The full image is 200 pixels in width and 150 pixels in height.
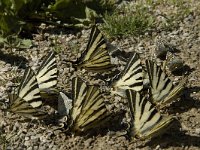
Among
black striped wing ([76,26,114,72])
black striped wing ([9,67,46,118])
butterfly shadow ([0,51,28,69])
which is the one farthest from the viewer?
butterfly shadow ([0,51,28,69])

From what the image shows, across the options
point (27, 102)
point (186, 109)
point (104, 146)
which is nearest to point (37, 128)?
point (27, 102)

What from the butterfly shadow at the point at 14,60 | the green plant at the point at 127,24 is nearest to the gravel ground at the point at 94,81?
the butterfly shadow at the point at 14,60

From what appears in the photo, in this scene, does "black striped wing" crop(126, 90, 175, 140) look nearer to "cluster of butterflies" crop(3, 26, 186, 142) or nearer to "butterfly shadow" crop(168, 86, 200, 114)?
"cluster of butterflies" crop(3, 26, 186, 142)

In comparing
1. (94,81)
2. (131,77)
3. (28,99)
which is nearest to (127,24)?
(94,81)

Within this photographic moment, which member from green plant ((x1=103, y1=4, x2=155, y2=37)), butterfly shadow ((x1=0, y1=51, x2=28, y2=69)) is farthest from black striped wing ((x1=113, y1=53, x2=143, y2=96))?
butterfly shadow ((x1=0, y1=51, x2=28, y2=69))

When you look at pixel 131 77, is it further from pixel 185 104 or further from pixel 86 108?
pixel 86 108

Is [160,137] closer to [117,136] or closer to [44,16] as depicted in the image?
[117,136]
